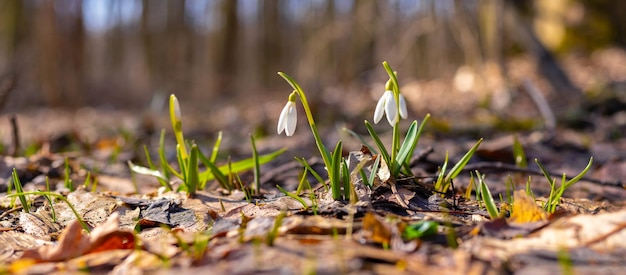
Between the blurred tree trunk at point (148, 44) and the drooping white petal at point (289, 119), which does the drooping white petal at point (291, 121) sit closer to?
the drooping white petal at point (289, 119)

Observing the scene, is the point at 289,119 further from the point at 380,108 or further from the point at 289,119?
the point at 380,108

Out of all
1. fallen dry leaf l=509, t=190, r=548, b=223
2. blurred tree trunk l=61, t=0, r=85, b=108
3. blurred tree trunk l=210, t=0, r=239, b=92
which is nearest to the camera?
fallen dry leaf l=509, t=190, r=548, b=223

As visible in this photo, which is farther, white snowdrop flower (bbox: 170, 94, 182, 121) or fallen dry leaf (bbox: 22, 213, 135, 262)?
white snowdrop flower (bbox: 170, 94, 182, 121)

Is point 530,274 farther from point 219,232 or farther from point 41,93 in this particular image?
point 41,93

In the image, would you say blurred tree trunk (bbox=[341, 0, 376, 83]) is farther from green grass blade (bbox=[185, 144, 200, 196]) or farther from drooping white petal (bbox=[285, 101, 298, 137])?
drooping white petal (bbox=[285, 101, 298, 137])

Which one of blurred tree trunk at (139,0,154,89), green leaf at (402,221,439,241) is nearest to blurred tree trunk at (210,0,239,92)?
blurred tree trunk at (139,0,154,89)

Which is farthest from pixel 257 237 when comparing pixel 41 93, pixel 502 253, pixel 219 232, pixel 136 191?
pixel 41 93

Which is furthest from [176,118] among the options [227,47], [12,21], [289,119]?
[12,21]

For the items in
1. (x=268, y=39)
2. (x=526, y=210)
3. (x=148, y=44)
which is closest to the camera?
(x=526, y=210)

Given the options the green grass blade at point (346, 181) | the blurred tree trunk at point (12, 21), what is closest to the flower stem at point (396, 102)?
the green grass blade at point (346, 181)
